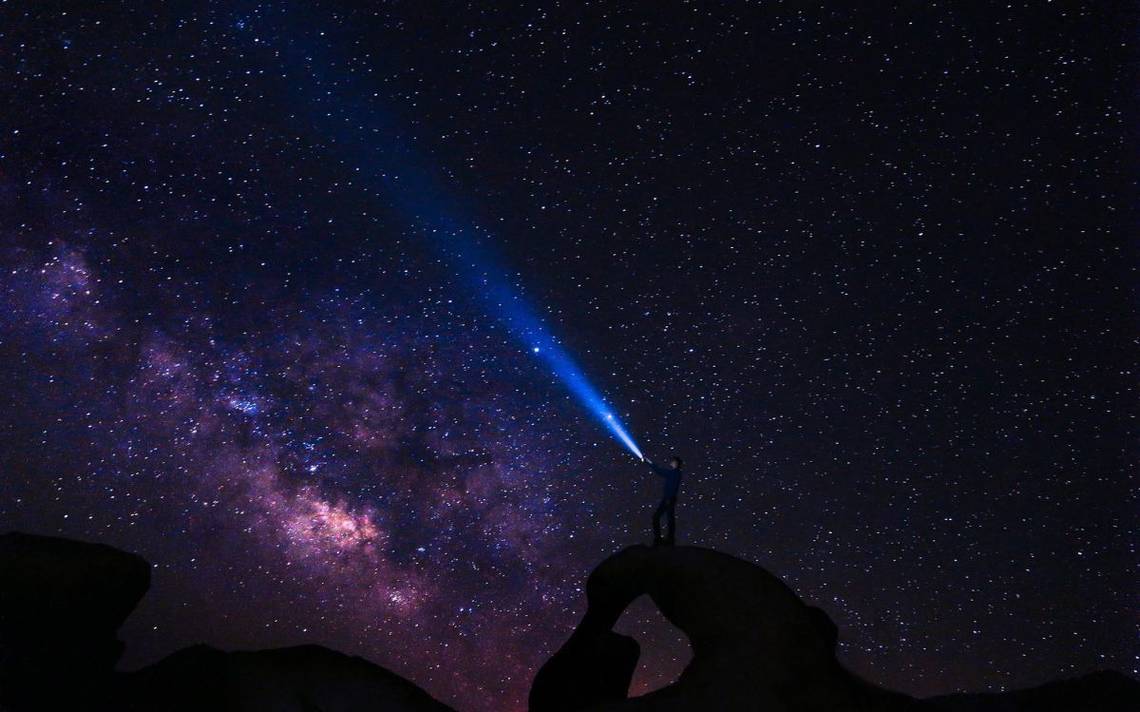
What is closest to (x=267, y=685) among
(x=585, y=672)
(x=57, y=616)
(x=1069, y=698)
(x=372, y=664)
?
(x=372, y=664)

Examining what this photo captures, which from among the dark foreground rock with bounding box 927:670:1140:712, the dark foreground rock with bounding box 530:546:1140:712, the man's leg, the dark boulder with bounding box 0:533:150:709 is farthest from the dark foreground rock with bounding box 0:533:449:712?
the dark foreground rock with bounding box 927:670:1140:712

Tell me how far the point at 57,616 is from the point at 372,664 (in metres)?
4.18

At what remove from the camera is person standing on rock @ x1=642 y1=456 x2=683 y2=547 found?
1077cm

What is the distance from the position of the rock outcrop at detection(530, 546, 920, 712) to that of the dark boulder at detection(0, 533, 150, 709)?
20.0 ft

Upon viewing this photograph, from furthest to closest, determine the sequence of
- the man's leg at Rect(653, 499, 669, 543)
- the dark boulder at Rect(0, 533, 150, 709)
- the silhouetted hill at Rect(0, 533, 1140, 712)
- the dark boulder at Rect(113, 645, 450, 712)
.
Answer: the man's leg at Rect(653, 499, 669, 543) → the dark boulder at Rect(113, 645, 450, 712) → the dark boulder at Rect(0, 533, 150, 709) → the silhouetted hill at Rect(0, 533, 1140, 712)

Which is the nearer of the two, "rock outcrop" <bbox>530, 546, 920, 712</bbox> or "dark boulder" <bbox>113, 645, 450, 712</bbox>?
"rock outcrop" <bbox>530, 546, 920, 712</bbox>

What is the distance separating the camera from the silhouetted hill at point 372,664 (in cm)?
755

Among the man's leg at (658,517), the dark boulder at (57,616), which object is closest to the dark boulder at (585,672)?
the man's leg at (658,517)

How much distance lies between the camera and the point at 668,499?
35.6 ft

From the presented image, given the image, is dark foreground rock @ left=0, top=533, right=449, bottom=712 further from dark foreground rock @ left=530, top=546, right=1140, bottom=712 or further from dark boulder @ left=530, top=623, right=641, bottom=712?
dark foreground rock @ left=530, top=546, right=1140, bottom=712

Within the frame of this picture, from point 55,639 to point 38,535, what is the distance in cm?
141

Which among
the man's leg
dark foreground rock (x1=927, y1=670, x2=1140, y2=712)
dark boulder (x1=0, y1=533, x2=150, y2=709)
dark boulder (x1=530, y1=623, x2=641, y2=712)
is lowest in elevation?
dark foreground rock (x1=927, y1=670, x2=1140, y2=712)

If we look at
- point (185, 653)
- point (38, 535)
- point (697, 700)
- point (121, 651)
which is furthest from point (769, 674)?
point (38, 535)

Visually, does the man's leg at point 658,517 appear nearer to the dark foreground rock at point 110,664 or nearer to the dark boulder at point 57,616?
the dark foreground rock at point 110,664
